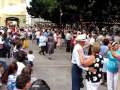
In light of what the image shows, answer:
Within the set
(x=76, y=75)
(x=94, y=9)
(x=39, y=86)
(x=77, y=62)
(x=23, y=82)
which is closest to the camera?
(x=39, y=86)

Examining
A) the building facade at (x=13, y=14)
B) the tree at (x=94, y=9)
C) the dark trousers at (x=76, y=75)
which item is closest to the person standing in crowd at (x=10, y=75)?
the dark trousers at (x=76, y=75)

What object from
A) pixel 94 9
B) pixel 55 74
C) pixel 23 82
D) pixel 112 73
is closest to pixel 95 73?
pixel 112 73

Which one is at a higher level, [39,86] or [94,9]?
[39,86]

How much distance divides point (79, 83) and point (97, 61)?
101cm

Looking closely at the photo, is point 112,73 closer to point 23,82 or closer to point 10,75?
point 10,75

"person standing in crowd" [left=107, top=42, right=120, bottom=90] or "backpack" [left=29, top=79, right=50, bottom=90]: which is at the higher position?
"backpack" [left=29, top=79, right=50, bottom=90]

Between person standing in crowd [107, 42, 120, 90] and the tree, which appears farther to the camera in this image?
the tree

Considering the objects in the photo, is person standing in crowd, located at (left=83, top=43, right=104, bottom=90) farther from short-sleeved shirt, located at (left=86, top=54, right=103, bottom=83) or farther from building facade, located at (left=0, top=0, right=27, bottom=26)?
building facade, located at (left=0, top=0, right=27, bottom=26)

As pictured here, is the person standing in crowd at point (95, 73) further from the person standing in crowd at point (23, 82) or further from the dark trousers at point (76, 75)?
the person standing in crowd at point (23, 82)

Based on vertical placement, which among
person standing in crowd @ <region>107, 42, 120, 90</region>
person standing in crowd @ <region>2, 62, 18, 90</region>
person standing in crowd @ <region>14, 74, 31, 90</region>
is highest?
person standing in crowd @ <region>14, 74, 31, 90</region>

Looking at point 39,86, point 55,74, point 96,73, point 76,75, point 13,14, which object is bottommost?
point 13,14

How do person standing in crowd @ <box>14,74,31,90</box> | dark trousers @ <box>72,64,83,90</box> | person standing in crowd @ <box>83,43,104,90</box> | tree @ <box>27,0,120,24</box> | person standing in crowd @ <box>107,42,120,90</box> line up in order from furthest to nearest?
tree @ <box>27,0,120,24</box>, person standing in crowd @ <box>107,42,120,90</box>, dark trousers @ <box>72,64,83,90</box>, person standing in crowd @ <box>83,43,104,90</box>, person standing in crowd @ <box>14,74,31,90</box>

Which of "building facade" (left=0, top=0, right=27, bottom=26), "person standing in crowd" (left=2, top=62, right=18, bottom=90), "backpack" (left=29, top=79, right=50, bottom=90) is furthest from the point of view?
"building facade" (left=0, top=0, right=27, bottom=26)

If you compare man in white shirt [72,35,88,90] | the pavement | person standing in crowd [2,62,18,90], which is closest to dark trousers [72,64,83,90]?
man in white shirt [72,35,88,90]
